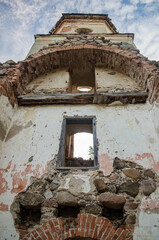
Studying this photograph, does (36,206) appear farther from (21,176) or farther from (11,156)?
(11,156)

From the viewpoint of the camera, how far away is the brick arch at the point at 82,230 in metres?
2.26

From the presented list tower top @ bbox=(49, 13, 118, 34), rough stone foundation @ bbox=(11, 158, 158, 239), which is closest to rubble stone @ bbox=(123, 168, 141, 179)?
rough stone foundation @ bbox=(11, 158, 158, 239)

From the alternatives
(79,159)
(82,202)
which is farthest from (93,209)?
(79,159)

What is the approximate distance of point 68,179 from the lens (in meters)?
2.77

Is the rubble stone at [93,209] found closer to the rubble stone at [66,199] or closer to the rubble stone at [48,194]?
the rubble stone at [66,199]

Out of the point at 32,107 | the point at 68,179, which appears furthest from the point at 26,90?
the point at 68,179

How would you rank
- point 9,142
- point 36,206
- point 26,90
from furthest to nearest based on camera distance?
point 26,90, point 9,142, point 36,206

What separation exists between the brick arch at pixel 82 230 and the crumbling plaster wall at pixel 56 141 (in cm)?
22

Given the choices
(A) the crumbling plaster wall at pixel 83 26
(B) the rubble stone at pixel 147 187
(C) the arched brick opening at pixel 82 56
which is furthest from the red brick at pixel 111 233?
(A) the crumbling plaster wall at pixel 83 26

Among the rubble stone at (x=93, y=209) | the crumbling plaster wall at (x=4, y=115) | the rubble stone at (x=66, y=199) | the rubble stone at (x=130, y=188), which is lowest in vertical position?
the rubble stone at (x=93, y=209)

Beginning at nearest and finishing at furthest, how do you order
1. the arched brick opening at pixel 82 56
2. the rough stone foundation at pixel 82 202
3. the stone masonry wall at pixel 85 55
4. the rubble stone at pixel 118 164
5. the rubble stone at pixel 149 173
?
the rough stone foundation at pixel 82 202 → the rubble stone at pixel 149 173 → the rubble stone at pixel 118 164 → the arched brick opening at pixel 82 56 → the stone masonry wall at pixel 85 55

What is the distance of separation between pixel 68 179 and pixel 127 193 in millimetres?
1001

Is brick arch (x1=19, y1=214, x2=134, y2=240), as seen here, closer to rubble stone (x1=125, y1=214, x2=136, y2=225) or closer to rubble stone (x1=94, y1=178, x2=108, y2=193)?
rubble stone (x1=125, y1=214, x2=136, y2=225)

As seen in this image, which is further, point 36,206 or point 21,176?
point 21,176
